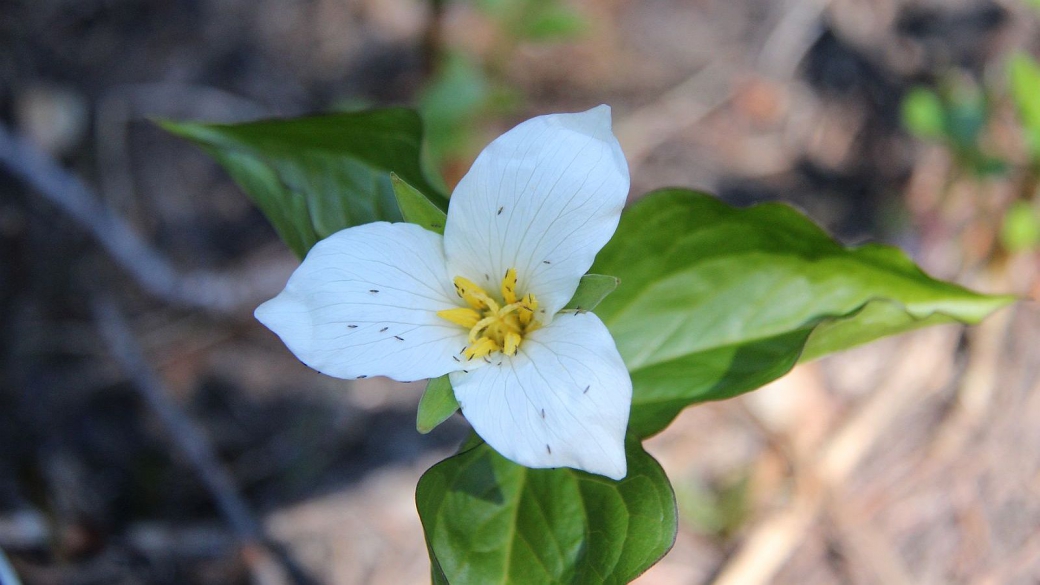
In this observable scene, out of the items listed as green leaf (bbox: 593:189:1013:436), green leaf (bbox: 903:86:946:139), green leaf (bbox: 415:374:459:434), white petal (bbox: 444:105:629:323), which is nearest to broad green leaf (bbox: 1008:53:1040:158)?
green leaf (bbox: 903:86:946:139)

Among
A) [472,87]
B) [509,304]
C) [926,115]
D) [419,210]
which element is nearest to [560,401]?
[509,304]

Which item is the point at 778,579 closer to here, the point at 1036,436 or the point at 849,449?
the point at 849,449

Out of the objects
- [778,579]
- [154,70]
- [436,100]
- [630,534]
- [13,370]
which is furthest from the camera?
[154,70]

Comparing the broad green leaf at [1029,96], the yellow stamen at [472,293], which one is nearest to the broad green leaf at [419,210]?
the yellow stamen at [472,293]

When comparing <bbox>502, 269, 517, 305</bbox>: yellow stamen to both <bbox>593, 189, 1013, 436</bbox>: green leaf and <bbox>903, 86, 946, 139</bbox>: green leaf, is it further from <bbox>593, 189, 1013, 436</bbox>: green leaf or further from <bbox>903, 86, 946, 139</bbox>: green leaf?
<bbox>903, 86, 946, 139</bbox>: green leaf

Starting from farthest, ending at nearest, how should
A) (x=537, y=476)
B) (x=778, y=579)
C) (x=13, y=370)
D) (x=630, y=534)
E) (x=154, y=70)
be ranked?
1. (x=154, y=70)
2. (x=13, y=370)
3. (x=778, y=579)
4. (x=537, y=476)
5. (x=630, y=534)

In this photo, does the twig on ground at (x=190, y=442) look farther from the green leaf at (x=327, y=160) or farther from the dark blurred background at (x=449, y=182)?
the green leaf at (x=327, y=160)

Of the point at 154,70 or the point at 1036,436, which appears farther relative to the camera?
the point at 154,70

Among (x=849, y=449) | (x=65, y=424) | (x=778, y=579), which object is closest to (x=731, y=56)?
(x=849, y=449)
